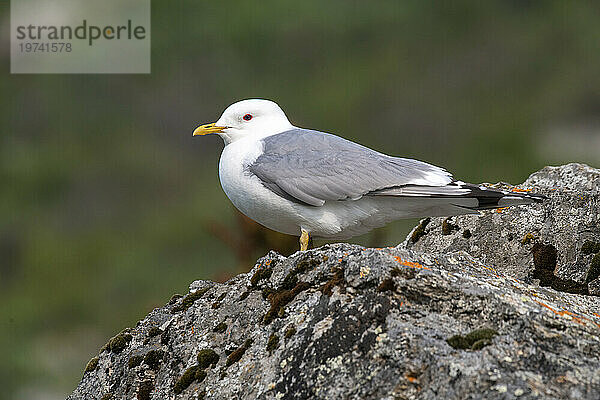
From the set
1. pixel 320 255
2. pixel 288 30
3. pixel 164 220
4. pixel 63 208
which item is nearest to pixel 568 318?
pixel 320 255

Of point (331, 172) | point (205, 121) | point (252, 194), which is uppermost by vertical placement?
point (205, 121)

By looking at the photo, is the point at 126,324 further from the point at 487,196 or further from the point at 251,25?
the point at 251,25

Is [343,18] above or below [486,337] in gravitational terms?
above

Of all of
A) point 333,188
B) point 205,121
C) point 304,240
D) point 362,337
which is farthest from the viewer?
point 205,121

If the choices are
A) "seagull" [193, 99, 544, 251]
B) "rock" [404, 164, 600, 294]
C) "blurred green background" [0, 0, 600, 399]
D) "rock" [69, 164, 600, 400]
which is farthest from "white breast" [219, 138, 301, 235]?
"blurred green background" [0, 0, 600, 399]

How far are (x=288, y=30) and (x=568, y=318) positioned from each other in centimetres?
2278

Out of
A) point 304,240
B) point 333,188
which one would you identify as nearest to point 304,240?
point 304,240

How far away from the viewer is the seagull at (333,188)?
569 cm

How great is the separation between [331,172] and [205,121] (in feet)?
53.8

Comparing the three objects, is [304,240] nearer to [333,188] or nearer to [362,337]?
[333,188]

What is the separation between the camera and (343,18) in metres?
26.5

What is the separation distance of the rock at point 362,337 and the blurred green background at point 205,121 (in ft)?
34.6

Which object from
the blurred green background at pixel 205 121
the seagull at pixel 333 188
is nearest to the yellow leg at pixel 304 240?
the seagull at pixel 333 188

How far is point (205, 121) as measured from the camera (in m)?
21.9
